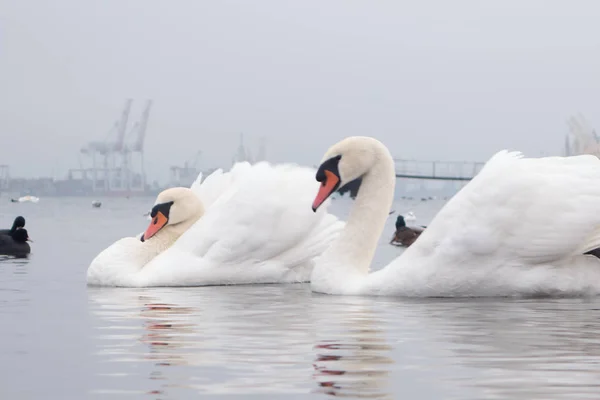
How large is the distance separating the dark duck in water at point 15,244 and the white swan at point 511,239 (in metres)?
12.6

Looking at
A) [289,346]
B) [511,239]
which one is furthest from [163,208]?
[289,346]

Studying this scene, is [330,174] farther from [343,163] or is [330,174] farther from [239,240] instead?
[239,240]

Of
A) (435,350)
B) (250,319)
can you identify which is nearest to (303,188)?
(250,319)

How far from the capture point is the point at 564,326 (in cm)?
1127

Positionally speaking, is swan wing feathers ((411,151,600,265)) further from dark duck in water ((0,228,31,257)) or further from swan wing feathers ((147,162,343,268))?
dark duck in water ((0,228,31,257))

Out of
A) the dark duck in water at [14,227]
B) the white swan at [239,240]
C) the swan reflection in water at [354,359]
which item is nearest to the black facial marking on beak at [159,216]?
the white swan at [239,240]

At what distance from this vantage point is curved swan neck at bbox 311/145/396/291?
Answer: 14.7m

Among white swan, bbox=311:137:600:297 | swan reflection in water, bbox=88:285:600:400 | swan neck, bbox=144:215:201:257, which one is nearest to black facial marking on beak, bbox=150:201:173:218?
swan neck, bbox=144:215:201:257

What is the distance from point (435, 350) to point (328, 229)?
7.53m

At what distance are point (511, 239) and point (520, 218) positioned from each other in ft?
0.72

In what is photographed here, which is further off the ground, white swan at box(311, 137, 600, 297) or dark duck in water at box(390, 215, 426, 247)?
white swan at box(311, 137, 600, 297)

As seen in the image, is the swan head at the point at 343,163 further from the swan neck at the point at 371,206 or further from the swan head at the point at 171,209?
the swan head at the point at 171,209

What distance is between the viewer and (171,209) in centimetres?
1734

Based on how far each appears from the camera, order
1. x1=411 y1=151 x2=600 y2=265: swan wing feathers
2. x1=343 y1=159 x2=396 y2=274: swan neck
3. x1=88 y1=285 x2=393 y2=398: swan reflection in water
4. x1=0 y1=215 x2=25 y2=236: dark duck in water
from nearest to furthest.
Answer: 1. x1=88 y1=285 x2=393 y2=398: swan reflection in water
2. x1=411 y1=151 x2=600 y2=265: swan wing feathers
3. x1=343 y1=159 x2=396 y2=274: swan neck
4. x1=0 y1=215 x2=25 y2=236: dark duck in water
